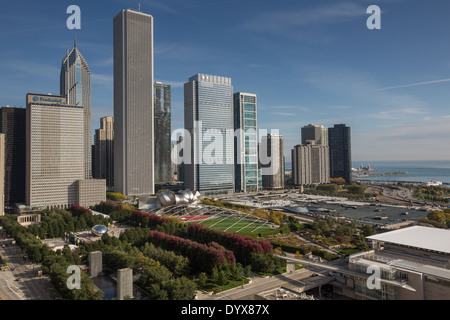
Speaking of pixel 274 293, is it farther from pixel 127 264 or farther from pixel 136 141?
pixel 136 141

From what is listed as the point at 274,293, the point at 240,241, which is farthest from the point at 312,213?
the point at 274,293

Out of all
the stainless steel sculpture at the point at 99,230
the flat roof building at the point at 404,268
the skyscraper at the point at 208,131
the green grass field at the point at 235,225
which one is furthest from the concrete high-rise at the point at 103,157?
the flat roof building at the point at 404,268

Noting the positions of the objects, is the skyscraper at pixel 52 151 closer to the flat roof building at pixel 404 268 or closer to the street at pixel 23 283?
the street at pixel 23 283

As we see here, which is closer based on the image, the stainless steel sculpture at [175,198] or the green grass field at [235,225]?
the green grass field at [235,225]

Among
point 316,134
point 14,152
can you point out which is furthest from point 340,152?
point 14,152
